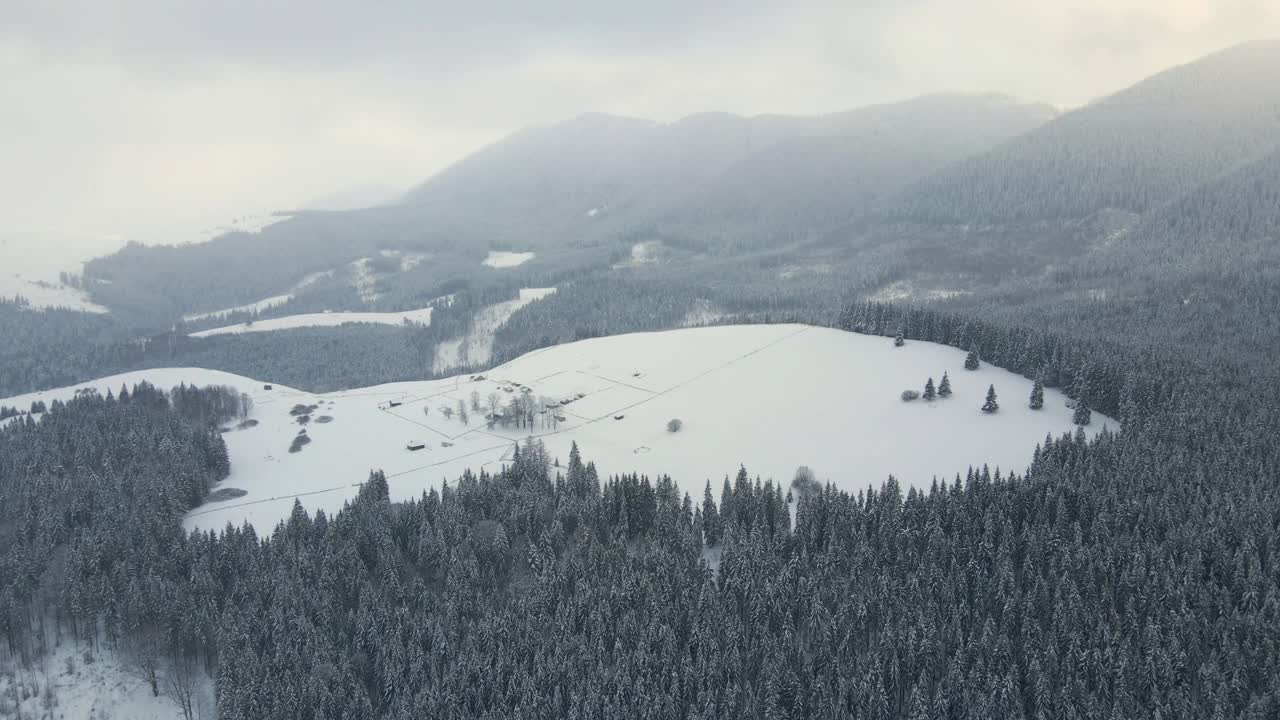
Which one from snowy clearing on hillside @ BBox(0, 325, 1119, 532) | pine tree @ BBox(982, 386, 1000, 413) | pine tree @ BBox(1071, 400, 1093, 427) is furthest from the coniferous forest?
pine tree @ BBox(982, 386, 1000, 413)

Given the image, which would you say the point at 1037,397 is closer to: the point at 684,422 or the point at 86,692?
the point at 684,422

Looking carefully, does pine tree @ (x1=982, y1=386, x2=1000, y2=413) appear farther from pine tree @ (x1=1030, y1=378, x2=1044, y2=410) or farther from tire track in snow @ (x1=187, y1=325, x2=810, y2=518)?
tire track in snow @ (x1=187, y1=325, x2=810, y2=518)

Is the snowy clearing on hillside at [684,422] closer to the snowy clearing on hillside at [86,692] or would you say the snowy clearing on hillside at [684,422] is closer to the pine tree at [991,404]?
the pine tree at [991,404]

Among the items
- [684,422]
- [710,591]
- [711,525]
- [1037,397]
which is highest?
[1037,397]

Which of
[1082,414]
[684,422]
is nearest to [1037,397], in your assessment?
[1082,414]

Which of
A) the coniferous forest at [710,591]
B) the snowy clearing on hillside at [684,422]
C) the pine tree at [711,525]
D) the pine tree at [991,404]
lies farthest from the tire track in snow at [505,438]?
the pine tree at [991,404]
